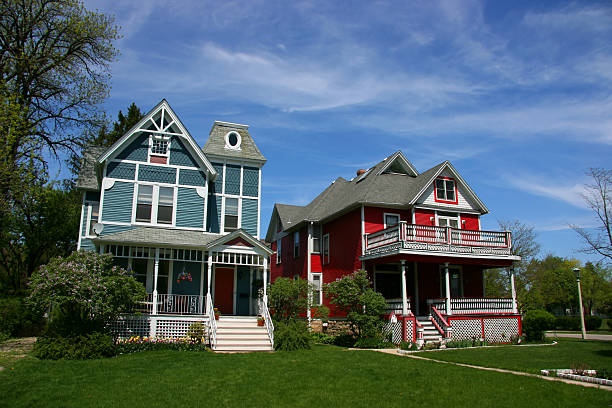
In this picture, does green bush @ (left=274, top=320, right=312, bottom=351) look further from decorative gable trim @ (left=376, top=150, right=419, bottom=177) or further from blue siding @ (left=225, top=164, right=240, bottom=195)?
decorative gable trim @ (left=376, top=150, right=419, bottom=177)

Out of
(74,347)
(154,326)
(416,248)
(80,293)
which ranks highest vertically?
(416,248)

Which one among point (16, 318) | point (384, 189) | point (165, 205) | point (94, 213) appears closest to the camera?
point (16, 318)

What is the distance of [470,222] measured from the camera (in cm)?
2497

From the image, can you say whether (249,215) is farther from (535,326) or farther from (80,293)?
(535,326)

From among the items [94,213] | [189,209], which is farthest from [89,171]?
[189,209]

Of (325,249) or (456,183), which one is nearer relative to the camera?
(456,183)

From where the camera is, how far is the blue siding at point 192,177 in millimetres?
21359

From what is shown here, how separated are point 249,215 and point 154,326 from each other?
24.1ft

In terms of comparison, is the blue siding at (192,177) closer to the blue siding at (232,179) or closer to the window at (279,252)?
the blue siding at (232,179)

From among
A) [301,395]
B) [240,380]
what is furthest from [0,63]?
[301,395]

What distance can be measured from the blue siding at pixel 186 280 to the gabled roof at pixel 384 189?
8.24m

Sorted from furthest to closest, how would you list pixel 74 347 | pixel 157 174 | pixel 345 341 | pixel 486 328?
pixel 157 174 < pixel 486 328 < pixel 345 341 < pixel 74 347

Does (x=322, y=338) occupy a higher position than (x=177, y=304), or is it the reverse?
(x=177, y=304)

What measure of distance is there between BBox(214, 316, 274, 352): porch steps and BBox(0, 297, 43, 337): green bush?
8.60 m
